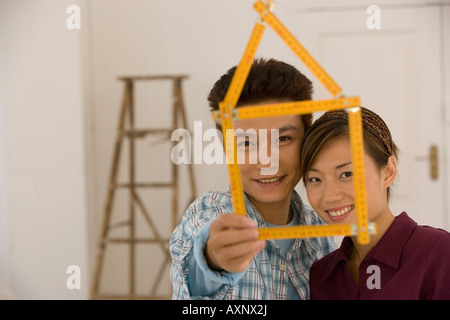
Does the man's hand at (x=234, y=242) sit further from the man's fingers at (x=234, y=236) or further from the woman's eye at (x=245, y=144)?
the woman's eye at (x=245, y=144)

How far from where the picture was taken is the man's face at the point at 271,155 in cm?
81

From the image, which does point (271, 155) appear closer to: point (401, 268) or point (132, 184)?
point (401, 268)

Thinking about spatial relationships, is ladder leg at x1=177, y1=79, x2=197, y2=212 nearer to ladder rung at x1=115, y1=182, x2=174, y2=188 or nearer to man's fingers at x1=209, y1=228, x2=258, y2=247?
ladder rung at x1=115, y1=182, x2=174, y2=188

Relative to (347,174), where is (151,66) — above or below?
above

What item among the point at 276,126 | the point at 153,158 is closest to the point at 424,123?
the point at 153,158

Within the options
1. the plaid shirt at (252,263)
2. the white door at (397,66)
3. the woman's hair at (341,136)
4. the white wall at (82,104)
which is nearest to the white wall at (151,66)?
the white wall at (82,104)

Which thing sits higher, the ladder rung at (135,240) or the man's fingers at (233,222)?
the man's fingers at (233,222)

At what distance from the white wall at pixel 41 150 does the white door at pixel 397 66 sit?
2.92 feet

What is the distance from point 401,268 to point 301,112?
0.28 m

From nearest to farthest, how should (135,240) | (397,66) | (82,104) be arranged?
1. (397,66)
2. (82,104)
3. (135,240)

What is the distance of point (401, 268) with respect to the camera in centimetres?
74

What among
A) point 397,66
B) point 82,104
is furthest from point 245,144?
point 82,104

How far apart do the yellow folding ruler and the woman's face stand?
0.08 m

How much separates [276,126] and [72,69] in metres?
1.31
